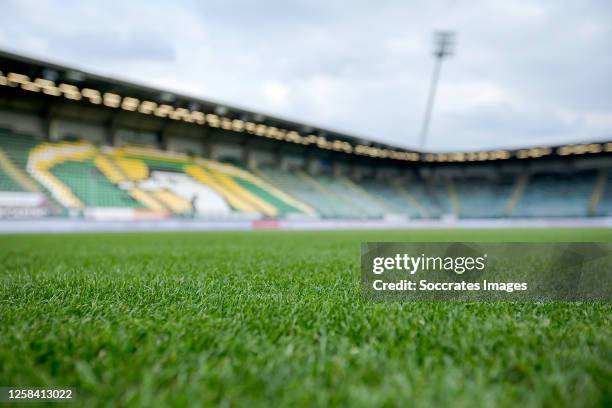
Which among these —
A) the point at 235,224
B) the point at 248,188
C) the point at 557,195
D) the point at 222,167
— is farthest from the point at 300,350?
the point at 557,195

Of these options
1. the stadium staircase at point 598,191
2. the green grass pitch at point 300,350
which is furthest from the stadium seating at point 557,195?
the green grass pitch at point 300,350

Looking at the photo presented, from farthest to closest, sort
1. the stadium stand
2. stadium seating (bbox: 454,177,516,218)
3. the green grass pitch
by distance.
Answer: stadium seating (bbox: 454,177,516,218), the stadium stand, the green grass pitch

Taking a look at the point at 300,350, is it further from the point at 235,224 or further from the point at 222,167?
the point at 222,167

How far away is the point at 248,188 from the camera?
74.4 feet

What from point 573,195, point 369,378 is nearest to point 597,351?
point 369,378

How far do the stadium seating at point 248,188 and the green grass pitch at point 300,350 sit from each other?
598 inches

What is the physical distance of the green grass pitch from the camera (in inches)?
32.4

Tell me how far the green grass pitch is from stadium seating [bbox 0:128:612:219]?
15199 mm

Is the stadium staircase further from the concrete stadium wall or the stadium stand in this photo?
the concrete stadium wall

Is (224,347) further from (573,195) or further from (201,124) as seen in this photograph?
(573,195)

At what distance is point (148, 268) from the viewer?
3146mm

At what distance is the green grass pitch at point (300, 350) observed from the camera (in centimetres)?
82

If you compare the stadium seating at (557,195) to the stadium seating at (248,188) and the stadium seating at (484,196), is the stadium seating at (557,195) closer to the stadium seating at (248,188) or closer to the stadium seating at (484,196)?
the stadium seating at (248,188)

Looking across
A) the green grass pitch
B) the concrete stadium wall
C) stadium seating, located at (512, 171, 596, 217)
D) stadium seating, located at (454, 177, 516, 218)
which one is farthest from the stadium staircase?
the green grass pitch
